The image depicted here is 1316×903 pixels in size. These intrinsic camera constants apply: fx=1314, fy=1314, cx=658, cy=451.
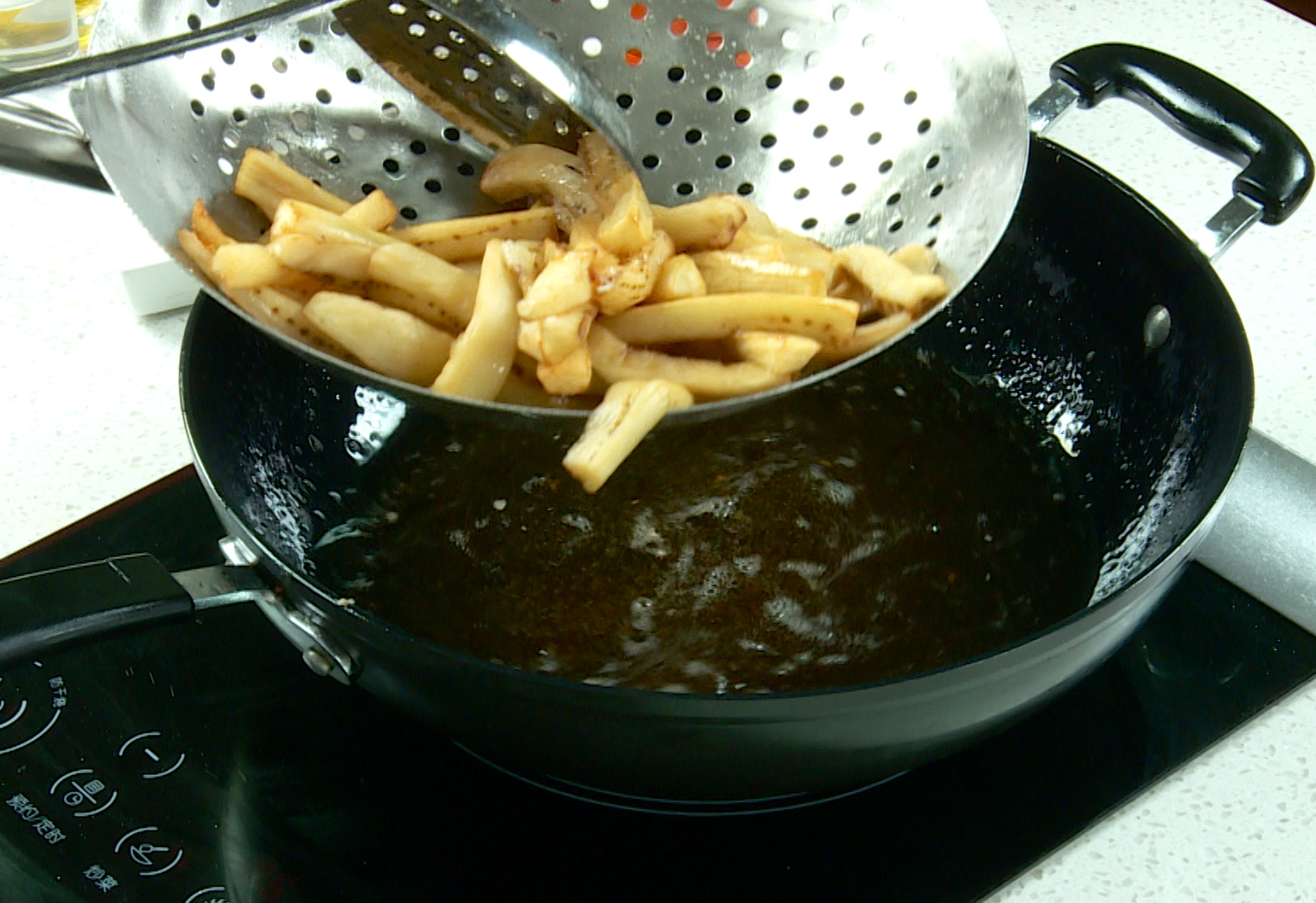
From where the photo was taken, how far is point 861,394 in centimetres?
91

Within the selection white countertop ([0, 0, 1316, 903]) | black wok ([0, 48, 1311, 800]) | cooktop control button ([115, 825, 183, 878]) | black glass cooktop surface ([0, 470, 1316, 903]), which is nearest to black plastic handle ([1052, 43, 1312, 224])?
black wok ([0, 48, 1311, 800])

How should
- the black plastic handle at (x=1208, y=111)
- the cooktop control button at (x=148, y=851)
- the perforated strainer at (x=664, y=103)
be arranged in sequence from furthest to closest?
the black plastic handle at (x=1208, y=111) → the perforated strainer at (x=664, y=103) → the cooktop control button at (x=148, y=851)

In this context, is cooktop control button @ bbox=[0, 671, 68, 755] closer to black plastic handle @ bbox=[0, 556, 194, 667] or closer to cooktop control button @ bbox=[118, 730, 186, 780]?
cooktop control button @ bbox=[118, 730, 186, 780]

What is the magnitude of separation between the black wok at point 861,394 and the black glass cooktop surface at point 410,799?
0.05m

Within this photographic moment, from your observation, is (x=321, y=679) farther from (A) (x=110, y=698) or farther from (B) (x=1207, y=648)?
(B) (x=1207, y=648)

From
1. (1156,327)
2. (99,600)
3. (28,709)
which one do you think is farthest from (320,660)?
(1156,327)

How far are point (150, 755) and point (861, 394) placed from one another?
0.51m

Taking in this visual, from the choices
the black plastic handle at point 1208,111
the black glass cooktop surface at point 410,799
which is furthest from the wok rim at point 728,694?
the black plastic handle at point 1208,111

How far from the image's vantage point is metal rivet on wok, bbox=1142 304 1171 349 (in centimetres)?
84

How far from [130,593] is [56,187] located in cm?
67

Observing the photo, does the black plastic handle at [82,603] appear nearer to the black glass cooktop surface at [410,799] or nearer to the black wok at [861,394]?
the black wok at [861,394]

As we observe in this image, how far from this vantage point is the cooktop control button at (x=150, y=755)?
26.0 inches

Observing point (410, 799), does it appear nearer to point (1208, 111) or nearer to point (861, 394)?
point (861, 394)

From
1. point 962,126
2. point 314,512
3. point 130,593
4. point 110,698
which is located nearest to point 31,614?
point 130,593
